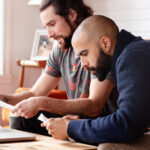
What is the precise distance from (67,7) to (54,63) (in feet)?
1.09

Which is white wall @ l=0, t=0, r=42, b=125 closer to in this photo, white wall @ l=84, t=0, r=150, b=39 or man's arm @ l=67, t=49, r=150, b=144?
white wall @ l=84, t=0, r=150, b=39

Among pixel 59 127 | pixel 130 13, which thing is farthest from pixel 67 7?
pixel 130 13

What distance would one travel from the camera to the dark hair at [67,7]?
1923 millimetres

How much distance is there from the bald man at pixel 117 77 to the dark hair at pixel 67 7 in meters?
0.72

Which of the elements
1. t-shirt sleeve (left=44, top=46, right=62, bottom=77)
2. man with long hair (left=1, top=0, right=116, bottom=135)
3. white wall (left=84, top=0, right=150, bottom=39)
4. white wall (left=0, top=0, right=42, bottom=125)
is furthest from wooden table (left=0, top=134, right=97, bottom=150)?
white wall (left=0, top=0, right=42, bottom=125)

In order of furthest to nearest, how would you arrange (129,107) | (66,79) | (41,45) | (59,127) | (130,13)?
(41,45) < (130,13) < (66,79) < (59,127) < (129,107)

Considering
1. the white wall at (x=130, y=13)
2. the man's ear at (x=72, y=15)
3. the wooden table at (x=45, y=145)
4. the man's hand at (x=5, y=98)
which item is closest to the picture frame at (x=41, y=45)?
the white wall at (x=130, y=13)

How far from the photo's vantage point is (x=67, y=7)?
1982 millimetres

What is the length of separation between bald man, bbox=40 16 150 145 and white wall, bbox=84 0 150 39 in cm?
212

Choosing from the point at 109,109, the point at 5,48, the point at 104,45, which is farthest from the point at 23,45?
the point at 104,45

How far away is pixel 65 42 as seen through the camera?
1.88 metres

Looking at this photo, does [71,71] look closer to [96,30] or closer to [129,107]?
[96,30]

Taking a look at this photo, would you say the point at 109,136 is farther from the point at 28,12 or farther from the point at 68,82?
the point at 28,12

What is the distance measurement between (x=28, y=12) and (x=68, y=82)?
206cm
